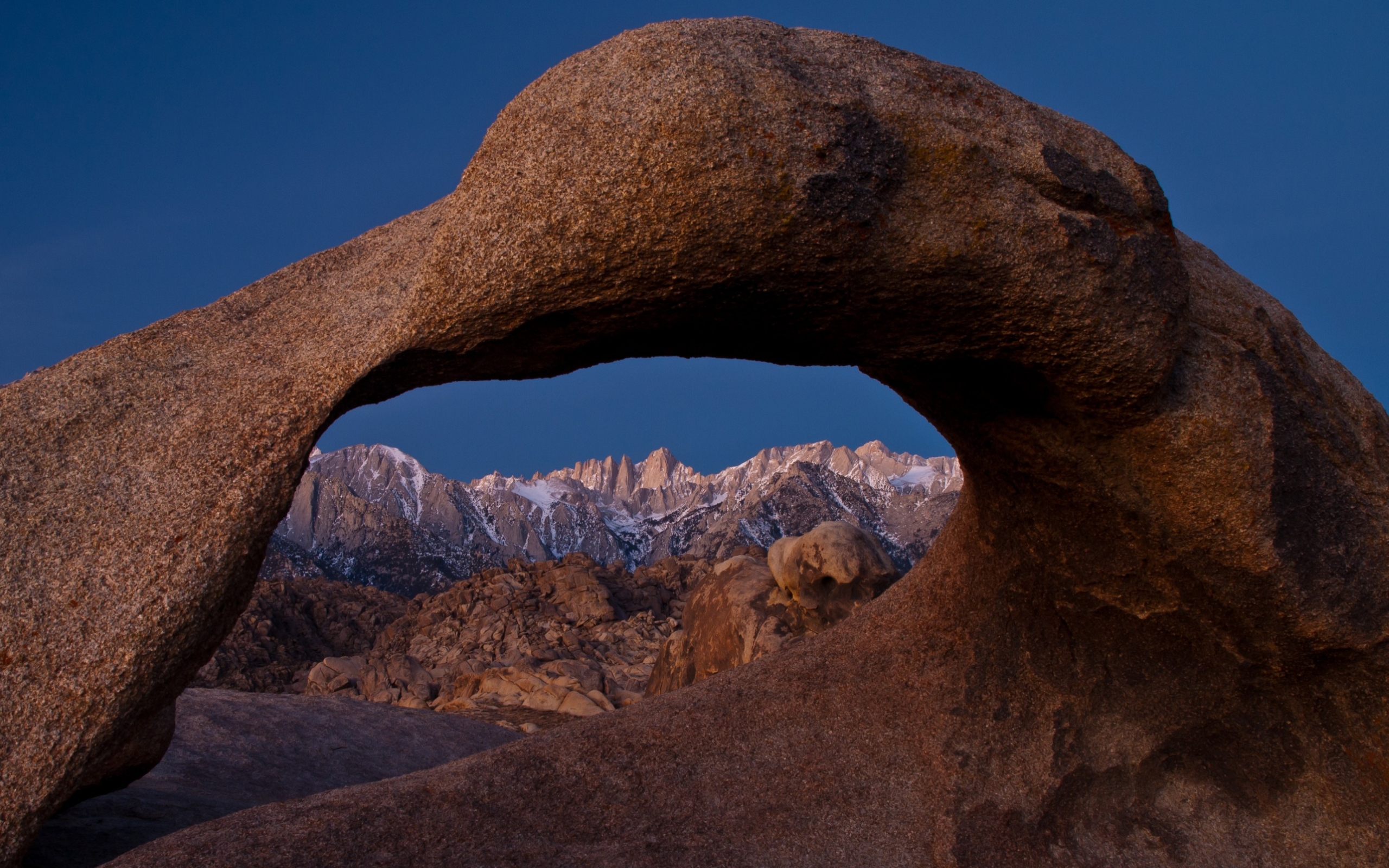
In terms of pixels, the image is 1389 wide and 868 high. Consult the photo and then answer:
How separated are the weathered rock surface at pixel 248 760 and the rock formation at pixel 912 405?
1546mm

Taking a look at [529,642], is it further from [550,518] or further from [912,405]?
[550,518]

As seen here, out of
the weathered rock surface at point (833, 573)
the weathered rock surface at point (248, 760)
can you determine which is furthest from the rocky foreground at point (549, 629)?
the weathered rock surface at point (248, 760)

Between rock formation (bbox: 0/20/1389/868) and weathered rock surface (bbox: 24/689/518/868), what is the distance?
60.9 inches

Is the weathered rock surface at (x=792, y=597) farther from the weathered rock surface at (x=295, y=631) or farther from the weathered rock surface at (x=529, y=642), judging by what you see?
the weathered rock surface at (x=295, y=631)

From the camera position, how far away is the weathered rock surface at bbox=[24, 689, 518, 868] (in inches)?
181

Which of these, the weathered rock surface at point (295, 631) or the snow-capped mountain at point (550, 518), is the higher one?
the snow-capped mountain at point (550, 518)

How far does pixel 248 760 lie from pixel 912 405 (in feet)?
17.4

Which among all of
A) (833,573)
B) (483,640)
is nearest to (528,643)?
(483,640)

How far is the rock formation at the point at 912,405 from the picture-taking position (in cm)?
297

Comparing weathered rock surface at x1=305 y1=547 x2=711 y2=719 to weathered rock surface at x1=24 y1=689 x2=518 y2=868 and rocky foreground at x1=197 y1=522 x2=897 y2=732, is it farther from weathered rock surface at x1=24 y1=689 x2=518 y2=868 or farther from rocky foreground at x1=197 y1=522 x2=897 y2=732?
weathered rock surface at x1=24 y1=689 x2=518 y2=868

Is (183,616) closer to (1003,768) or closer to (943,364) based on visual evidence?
(943,364)

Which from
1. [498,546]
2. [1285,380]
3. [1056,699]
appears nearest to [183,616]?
[1056,699]

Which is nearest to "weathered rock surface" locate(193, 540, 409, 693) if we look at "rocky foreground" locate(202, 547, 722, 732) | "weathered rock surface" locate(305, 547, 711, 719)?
"rocky foreground" locate(202, 547, 722, 732)

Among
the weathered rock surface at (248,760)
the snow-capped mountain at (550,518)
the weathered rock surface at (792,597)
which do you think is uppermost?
the snow-capped mountain at (550,518)
